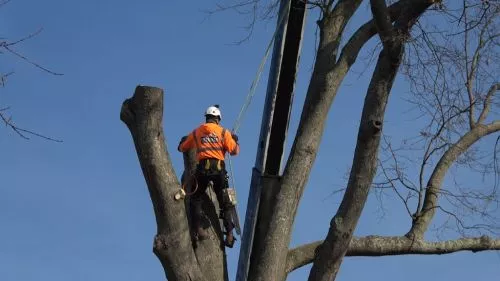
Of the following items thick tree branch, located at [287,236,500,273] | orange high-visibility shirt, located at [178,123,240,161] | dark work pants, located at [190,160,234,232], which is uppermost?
orange high-visibility shirt, located at [178,123,240,161]

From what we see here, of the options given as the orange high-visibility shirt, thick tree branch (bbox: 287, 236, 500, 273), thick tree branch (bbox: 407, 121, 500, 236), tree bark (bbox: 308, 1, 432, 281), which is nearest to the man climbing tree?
the orange high-visibility shirt

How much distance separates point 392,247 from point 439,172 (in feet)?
2.51

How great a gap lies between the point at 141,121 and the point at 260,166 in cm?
99

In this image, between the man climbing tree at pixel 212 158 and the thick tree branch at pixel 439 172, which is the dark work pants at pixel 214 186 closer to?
the man climbing tree at pixel 212 158

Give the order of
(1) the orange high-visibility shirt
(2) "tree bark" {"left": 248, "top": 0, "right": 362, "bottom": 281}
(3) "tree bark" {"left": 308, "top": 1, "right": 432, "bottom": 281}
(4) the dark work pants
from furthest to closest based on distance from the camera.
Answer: (1) the orange high-visibility shirt < (4) the dark work pants < (2) "tree bark" {"left": 248, "top": 0, "right": 362, "bottom": 281} < (3) "tree bark" {"left": 308, "top": 1, "right": 432, "bottom": 281}

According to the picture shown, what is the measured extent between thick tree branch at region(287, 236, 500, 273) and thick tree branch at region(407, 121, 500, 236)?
0.33 ft

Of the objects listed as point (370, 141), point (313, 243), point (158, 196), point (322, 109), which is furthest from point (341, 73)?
point (158, 196)

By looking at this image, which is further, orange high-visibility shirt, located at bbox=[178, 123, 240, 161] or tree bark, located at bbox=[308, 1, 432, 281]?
orange high-visibility shirt, located at bbox=[178, 123, 240, 161]

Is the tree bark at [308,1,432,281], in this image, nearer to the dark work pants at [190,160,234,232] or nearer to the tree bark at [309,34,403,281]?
the tree bark at [309,34,403,281]

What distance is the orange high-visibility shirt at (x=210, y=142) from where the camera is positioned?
6.74 m

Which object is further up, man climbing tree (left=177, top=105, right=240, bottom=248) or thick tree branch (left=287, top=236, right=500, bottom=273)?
man climbing tree (left=177, top=105, right=240, bottom=248)

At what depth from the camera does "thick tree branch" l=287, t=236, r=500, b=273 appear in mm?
5836

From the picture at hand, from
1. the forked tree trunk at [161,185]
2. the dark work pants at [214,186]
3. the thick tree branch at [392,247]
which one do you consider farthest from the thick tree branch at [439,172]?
the forked tree trunk at [161,185]

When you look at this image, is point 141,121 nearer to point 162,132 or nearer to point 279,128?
point 162,132
